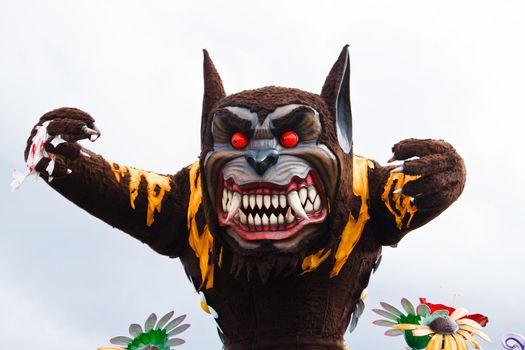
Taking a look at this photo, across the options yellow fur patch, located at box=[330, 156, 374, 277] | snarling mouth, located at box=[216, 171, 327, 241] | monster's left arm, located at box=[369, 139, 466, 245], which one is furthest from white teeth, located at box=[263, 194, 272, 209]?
monster's left arm, located at box=[369, 139, 466, 245]

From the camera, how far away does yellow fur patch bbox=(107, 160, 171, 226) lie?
480cm

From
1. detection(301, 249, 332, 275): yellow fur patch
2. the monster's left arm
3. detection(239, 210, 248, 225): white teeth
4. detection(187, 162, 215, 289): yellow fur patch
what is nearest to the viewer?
the monster's left arm

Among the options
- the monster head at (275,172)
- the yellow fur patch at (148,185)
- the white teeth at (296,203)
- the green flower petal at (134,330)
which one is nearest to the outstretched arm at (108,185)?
the yellow fur patch at (148,185)

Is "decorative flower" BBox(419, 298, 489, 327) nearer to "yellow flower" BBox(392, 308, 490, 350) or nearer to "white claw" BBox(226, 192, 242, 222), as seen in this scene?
"yellow flower" BBox(392, 308, 490, 350)

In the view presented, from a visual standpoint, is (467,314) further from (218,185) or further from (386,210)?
(218,185)

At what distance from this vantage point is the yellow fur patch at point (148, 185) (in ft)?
15.8

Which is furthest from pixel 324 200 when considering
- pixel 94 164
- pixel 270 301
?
pixel 94 164

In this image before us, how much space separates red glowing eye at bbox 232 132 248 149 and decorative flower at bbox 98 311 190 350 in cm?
132

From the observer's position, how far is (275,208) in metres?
4.40

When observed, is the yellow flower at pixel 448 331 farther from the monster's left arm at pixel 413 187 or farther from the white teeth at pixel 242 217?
the white teeth at pixel 242 217

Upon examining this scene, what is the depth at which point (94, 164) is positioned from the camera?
4684 millimetres

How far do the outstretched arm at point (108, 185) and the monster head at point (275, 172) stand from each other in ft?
1.31

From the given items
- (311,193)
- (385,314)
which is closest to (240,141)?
(311,193)

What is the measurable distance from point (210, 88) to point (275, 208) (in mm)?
797
